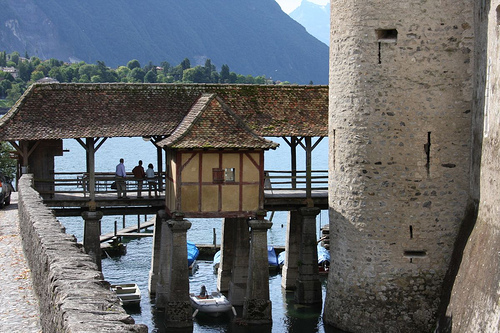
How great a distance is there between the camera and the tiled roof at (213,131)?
1075 inches

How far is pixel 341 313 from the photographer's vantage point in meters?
25.0

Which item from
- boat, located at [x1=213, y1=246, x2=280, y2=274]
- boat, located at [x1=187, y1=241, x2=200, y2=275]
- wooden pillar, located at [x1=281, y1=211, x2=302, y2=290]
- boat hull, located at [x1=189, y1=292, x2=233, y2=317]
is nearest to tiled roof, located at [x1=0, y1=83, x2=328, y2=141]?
wooden pillar, located at [x1=281, y1=211, x2=302, y2=290]

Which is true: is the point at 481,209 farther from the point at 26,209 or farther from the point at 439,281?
the point at 26,209

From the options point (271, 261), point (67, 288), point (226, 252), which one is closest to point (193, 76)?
point (271, 261)

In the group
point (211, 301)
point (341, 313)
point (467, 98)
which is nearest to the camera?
point (467, 98)

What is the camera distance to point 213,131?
28.0m

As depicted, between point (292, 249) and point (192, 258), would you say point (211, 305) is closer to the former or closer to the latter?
point (292, 249)

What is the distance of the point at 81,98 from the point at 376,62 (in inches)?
436

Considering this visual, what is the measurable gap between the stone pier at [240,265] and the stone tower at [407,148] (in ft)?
24.2

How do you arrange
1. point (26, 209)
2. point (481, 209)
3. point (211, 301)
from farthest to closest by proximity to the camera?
point (211, 301) < point (481, 209) < point (26, 209)

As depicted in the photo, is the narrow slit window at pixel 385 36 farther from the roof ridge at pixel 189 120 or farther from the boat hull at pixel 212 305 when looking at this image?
the boat hull at pixel 212 305

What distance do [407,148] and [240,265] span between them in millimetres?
9581

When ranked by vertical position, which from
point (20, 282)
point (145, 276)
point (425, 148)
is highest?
point (425, 148)

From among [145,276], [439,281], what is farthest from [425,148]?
[145,276]
